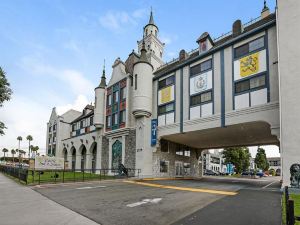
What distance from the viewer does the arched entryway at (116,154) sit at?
3421cm

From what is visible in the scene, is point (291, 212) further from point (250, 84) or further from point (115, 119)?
point (115, 119)

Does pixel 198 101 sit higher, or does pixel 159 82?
pixel 159 82

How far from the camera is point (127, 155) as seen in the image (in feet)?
107

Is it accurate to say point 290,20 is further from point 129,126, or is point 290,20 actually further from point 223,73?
point 129,126

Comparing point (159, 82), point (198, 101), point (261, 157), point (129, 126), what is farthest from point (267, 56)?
point (261, 157)

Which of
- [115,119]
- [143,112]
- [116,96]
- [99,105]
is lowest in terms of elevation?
[115,119]

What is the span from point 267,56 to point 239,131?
28.5ft

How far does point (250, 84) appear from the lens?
71.7ft

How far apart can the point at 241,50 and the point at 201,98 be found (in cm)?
598

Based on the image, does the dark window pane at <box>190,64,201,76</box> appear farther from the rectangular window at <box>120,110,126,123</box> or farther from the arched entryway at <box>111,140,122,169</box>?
the arched entryway at <box>111,140,122,169</box>

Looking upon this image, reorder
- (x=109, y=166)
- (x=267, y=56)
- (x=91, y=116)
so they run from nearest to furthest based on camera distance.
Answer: (x=267, y=56) → (x=109, y=166) → (x=91, y=116)

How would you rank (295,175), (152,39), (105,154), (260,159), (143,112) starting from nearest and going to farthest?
(295,175) → (143,112) → (105,154) → (152,39) → (260,159)

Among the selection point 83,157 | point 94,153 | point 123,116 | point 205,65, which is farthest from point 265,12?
point 83,157

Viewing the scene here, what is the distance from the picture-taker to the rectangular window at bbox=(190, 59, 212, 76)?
26.0 m
